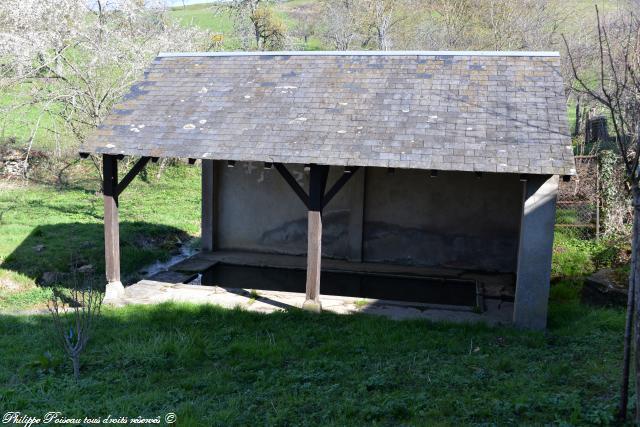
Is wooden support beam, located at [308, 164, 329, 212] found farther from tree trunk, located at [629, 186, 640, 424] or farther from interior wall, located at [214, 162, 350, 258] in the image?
tree trunk, located at [629, 186, 640, 424]

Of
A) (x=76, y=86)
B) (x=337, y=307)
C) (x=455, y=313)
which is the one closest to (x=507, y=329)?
(x=455, y=313)

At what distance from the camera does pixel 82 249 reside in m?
12.7

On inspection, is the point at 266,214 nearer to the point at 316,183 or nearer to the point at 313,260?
the point at 313,260

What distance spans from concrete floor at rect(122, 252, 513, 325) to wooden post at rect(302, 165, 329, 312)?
1.20 feet

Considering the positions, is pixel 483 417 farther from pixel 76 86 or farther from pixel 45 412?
pixel 76 86

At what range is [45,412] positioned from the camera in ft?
17.4

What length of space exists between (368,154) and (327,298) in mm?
2704

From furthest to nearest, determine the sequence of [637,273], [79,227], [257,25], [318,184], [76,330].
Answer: [257,25] < [79,227] < [318,184] < [76,330] < [637,273]

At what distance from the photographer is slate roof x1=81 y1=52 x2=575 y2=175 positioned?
831 centimetres

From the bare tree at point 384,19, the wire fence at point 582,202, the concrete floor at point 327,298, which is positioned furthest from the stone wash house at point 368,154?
the bare tree at point 384,19

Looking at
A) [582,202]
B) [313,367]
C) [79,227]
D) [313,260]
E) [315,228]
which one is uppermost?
[582,202]

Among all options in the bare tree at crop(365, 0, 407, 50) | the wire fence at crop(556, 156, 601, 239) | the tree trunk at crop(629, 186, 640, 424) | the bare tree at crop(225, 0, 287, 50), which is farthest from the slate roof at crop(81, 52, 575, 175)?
the bare tree at crop(225, 0, 287, 50)

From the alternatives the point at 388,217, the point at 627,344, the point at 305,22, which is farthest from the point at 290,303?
the point at 305,22

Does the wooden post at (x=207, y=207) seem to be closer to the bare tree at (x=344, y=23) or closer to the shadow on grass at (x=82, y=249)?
the shadow on grass at (x=82, y=249)
